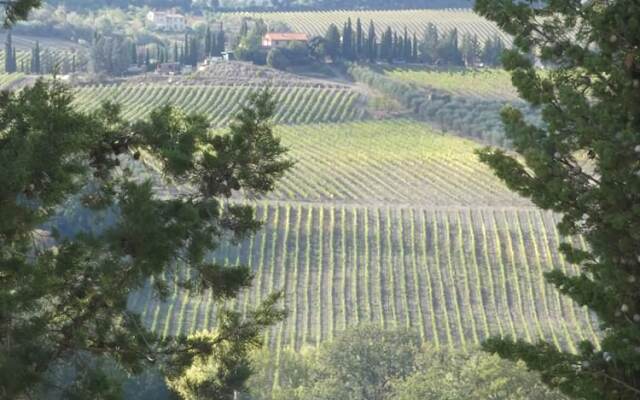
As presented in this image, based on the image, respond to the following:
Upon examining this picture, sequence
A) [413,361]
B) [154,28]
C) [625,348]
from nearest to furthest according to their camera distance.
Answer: [625,348]
[413,361]
[154,28]

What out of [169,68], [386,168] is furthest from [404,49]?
[386,168]

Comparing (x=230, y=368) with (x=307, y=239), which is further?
(x=307, y=239)

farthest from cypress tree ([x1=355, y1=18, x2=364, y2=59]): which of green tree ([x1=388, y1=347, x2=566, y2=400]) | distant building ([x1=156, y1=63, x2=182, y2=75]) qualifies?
green tree ([x1=388, y1=347, x2=566, y2=400])

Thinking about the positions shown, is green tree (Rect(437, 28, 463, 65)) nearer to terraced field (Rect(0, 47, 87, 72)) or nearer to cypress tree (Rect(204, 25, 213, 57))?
cypress tree (Rect(204, 25, 213, 57))

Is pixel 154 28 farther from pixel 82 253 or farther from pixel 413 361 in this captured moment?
pixel 82 253

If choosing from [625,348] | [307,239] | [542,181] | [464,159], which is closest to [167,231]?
[542,181]

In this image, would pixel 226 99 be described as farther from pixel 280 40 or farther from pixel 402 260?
pixel 402 260
